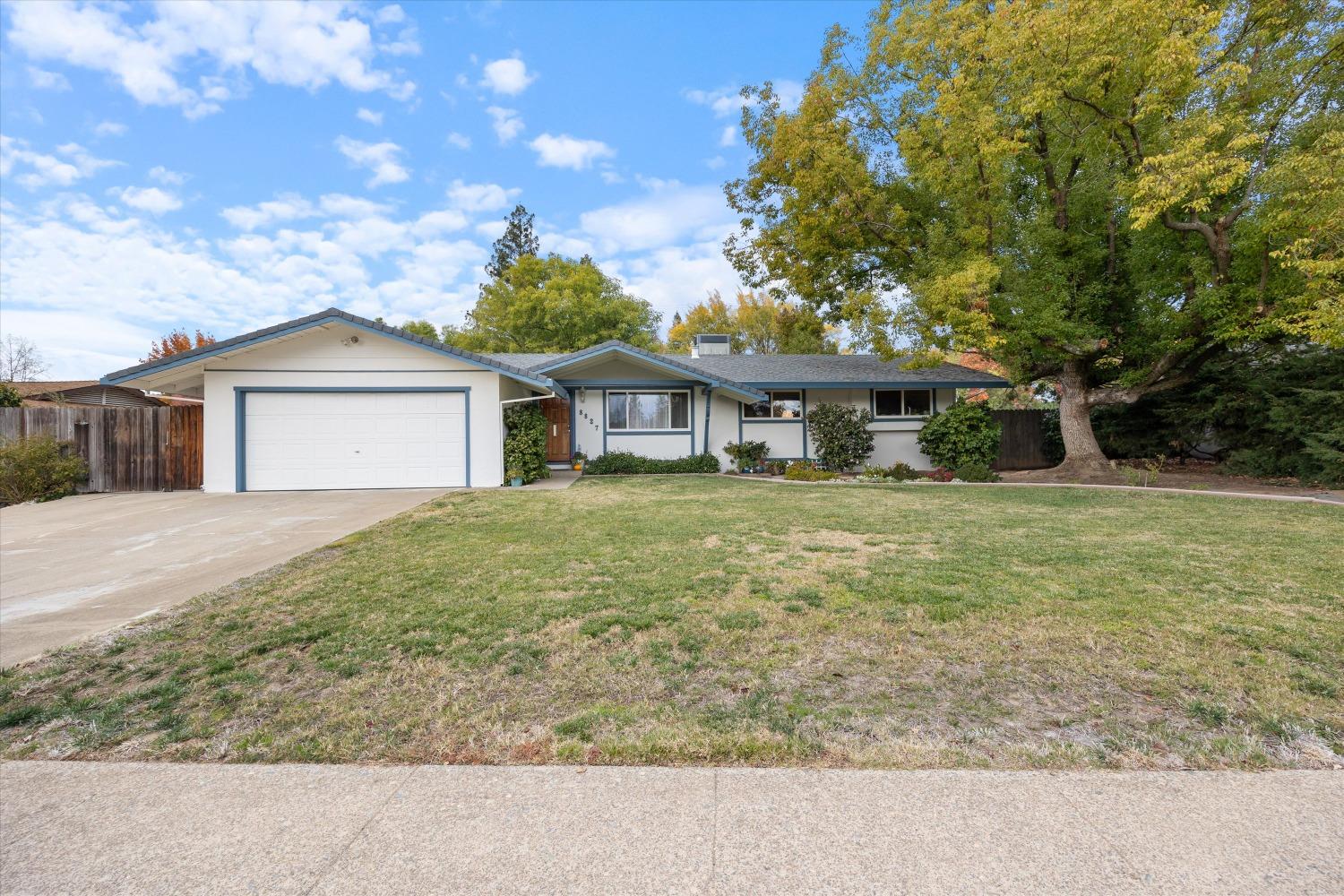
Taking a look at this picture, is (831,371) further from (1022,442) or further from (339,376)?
(339,376)

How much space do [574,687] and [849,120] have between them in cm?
1677

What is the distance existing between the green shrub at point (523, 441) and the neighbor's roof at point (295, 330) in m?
1.06

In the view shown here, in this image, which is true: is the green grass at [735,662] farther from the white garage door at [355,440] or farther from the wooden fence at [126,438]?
the wooden fence at [126,438]

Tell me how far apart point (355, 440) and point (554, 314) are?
19474 millimetres

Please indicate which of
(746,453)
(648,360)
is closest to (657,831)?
(648,360)

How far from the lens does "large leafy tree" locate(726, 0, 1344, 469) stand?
35.9 ft

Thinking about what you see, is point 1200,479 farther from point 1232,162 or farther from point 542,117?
point 542,117

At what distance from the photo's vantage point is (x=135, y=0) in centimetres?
1009

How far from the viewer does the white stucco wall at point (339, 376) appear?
11.8m

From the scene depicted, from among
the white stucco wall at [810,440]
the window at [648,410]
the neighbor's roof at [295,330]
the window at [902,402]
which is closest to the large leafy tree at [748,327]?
the window at [902,402]

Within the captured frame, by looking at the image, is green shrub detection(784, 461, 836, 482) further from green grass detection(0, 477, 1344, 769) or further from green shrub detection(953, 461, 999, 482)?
green grass detection(0, 477, 1344, 769)

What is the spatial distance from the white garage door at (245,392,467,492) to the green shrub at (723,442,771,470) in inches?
286

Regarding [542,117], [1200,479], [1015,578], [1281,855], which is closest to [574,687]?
[1281,855]

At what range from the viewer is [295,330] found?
11.4 meters
